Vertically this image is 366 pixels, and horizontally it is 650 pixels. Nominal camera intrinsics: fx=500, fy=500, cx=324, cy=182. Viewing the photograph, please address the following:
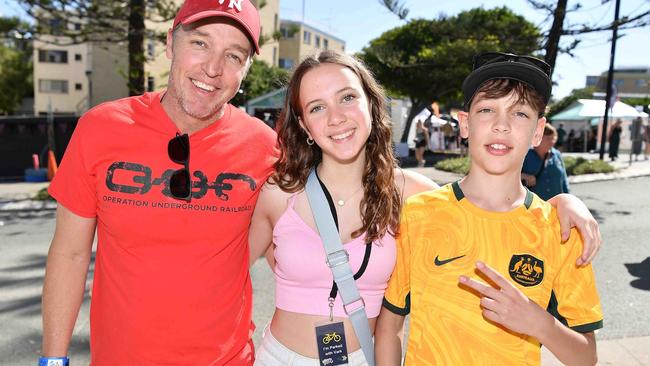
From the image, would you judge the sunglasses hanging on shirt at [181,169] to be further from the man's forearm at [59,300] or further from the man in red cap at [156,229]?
the man's forearm at [59,300]

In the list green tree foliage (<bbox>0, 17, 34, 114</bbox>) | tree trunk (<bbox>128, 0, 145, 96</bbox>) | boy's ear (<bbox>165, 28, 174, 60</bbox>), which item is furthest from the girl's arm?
green tree foliage (<bbox>0, 17, 34, 114</bbox>)

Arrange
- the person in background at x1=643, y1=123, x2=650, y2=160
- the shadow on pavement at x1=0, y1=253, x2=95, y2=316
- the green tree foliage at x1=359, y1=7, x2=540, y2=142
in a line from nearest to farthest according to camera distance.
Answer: the shadow on pavement at x1=0, y1=253, x2=95, y2=316
the green tree foliage at x1=359, y1=7, x2=540, y2=142
the person in background at x1=643, y1=123, x2=650, y2=160

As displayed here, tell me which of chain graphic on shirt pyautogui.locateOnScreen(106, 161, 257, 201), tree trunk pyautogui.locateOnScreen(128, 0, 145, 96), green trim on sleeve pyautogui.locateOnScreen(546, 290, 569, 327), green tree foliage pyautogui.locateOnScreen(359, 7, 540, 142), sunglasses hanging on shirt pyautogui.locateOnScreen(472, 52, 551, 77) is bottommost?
green trim on sleeve pyautogui.locateOnScreen(546, 290, 569, 327)

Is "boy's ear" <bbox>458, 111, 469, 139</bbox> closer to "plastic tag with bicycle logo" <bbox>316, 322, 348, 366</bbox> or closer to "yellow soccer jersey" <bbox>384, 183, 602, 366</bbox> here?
"yellow soccer jersey" <bbox>384, 183, 602, 366</bbox>

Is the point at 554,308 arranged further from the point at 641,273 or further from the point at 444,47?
the point at 444,47

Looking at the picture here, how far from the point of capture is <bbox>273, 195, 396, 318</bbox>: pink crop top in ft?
7.10

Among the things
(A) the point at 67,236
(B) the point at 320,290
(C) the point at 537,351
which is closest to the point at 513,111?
(C) the point at 537,351

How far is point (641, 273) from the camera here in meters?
6.68

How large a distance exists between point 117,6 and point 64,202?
13.4m

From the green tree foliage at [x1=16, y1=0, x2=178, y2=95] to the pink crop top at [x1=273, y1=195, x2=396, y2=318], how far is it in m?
12.1

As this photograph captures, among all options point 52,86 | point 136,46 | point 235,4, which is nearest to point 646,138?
point 136,46

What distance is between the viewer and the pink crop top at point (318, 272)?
216cm

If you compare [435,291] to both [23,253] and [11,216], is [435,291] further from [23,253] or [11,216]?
[11,216]

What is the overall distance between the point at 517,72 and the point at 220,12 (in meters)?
1.21
